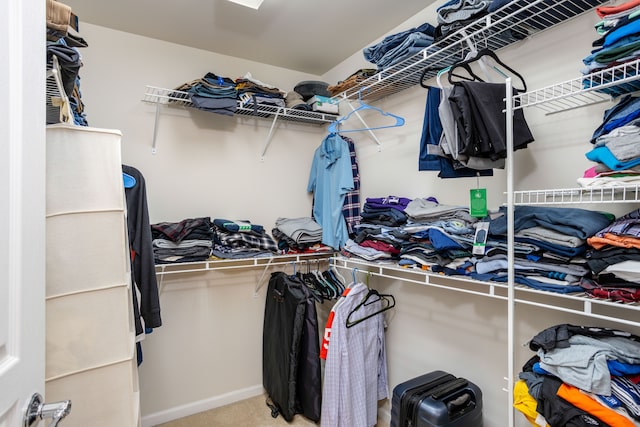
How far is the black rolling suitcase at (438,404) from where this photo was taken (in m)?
1.48

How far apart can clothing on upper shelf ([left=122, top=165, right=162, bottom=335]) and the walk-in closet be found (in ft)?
0.03

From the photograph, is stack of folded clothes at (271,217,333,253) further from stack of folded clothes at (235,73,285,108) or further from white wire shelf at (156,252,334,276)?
stack of folded clothes at (235,73,285,108)

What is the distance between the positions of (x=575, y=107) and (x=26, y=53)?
1630mm

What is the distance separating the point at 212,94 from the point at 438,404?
2066mm

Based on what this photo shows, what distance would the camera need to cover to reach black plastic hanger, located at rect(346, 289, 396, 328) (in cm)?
202

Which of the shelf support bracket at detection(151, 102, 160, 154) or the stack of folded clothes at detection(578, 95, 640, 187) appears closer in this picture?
the stack of folded clothes at detection(578, 95, 640, 187)

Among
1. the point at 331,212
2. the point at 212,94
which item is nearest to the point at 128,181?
the point at 212,94

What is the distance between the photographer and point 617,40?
1.01 m

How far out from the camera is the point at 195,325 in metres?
2.40

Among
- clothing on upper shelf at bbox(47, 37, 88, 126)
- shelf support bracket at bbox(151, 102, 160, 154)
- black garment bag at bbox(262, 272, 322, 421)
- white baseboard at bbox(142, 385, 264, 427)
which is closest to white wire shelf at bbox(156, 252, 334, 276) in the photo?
black garment bag at bbox(262, 272, 322, 421)

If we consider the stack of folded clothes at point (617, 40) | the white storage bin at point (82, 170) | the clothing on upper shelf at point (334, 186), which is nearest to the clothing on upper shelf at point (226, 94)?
the clothing on upper shelf at point (334, 186)

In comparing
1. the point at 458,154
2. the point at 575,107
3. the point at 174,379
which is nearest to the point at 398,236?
the point at 458,154

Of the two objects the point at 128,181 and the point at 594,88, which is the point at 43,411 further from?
the point at 594,88

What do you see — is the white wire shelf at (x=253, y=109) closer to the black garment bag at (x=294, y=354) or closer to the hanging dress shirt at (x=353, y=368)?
the black garment bag at (x=294, y=354)
